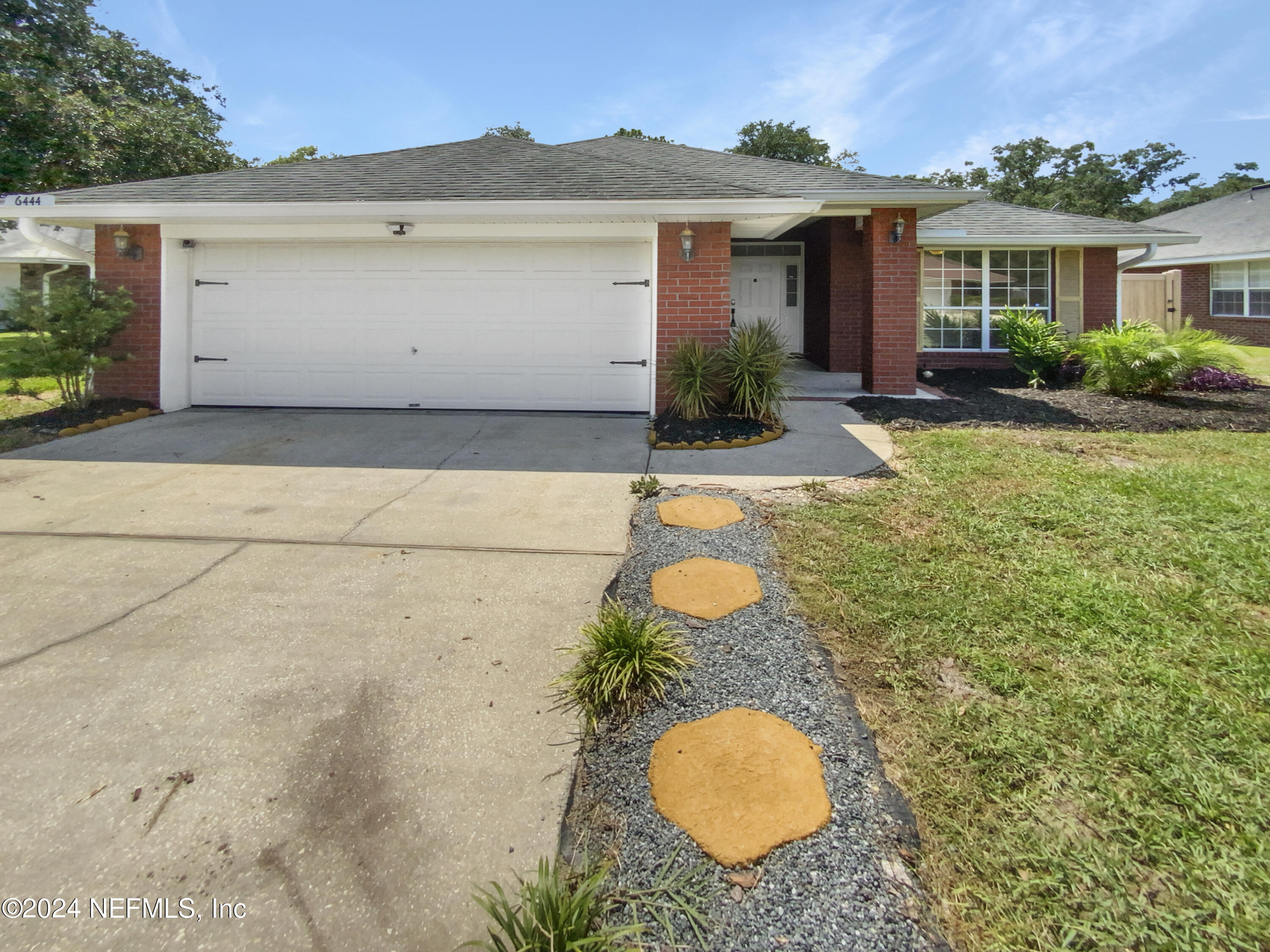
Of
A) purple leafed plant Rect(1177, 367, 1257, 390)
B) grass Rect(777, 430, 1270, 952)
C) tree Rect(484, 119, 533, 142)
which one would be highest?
tree Rect(484, 119, 533, 142)

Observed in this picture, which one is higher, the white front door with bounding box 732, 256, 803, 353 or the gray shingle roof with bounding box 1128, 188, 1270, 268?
the gray shingle roof with bounding box 1128, 188, 1270, 268

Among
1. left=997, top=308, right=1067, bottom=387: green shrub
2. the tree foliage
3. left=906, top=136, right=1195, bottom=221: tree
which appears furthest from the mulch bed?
left=906, top=136, right=1195, bottom=221: tree

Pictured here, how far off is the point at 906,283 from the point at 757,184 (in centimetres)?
248

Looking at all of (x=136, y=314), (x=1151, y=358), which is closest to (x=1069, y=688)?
(x=1151, y=358)

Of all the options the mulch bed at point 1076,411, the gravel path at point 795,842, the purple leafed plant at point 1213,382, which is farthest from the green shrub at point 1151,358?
the gravel path at point 795,842

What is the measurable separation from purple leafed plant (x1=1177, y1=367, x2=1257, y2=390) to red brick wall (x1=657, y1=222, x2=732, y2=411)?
7118 mm

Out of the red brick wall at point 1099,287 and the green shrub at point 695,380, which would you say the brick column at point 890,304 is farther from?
the red brick wall at point 1099,287

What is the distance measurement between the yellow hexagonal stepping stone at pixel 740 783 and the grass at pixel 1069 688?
321 millimetres

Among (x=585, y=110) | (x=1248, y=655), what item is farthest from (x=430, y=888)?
(x=585, y=110)

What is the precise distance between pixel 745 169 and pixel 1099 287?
7.29 m

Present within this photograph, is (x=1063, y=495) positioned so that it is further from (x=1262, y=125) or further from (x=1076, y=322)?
(x=1262, y=125)

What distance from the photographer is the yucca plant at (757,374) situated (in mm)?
7629

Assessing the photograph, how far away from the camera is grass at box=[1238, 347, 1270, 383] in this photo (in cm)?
1213

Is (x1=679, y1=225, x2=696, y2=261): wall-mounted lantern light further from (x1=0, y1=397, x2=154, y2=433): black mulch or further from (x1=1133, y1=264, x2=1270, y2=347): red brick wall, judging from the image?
(x1=1133, y1=264, x2=1270, y2=347): red brick wall
